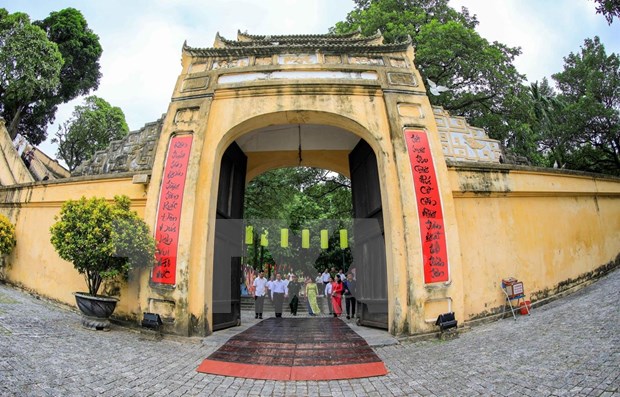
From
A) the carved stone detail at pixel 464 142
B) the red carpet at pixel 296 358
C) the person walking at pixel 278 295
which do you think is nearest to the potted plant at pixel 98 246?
the red carpet at pixel 296 358

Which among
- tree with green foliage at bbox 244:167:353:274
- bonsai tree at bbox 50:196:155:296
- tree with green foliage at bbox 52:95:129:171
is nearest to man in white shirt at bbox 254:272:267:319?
bonsai tree at bbox 50:196:155:296

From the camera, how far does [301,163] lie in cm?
1070

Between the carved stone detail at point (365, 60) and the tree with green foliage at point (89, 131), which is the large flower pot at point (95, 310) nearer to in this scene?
the carved stone detail at point (365, 60)

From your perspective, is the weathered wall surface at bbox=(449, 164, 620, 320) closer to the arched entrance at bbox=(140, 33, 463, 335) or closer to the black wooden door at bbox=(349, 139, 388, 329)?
the arched entrance at bbox=(140, 33, 463, 335)

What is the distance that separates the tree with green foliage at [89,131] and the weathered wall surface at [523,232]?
24200 millimetres

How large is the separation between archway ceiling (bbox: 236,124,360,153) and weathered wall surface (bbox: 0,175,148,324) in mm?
3202

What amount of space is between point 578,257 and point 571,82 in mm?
14782

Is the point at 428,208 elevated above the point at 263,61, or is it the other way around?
the point at 263,61

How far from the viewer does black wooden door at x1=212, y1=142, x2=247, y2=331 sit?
7387 mm

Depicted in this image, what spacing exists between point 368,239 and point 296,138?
3.49 meters

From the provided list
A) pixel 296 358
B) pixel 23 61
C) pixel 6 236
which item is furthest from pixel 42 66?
pixel 296 358

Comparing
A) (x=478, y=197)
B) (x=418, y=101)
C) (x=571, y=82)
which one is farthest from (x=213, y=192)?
(x=571, y=82)

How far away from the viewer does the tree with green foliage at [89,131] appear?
23.5 m

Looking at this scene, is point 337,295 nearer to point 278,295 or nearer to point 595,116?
point 278,295
